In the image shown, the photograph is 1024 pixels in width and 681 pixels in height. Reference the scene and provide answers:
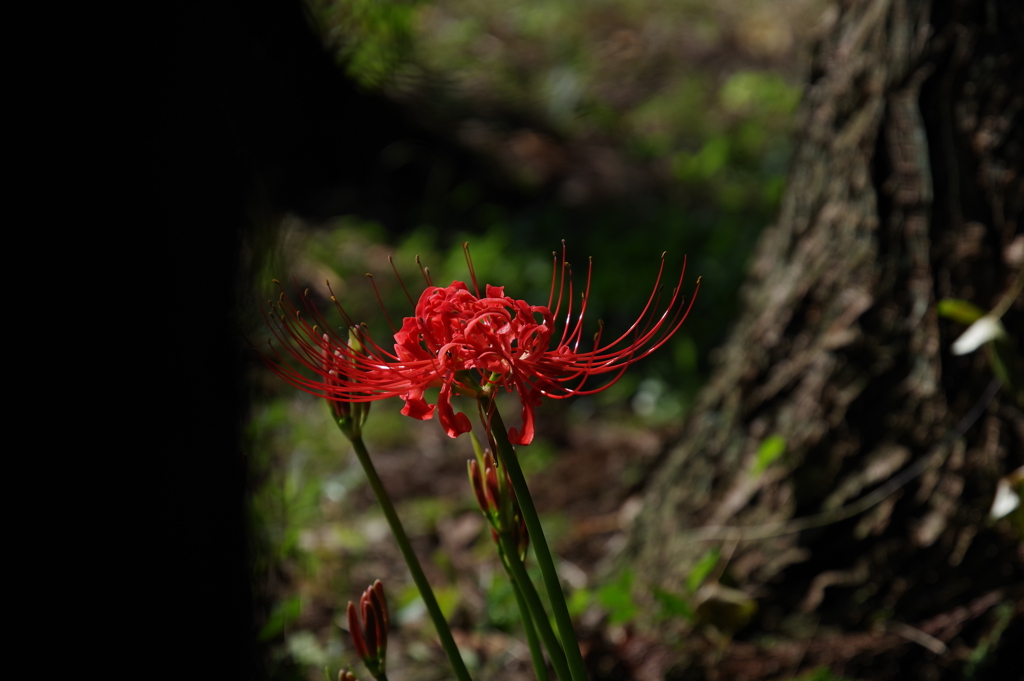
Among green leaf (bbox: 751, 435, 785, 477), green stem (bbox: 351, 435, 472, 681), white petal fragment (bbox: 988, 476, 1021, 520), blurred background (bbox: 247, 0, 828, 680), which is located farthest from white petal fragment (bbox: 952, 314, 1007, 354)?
green stem (bbox: 351, 435, 472, 681)

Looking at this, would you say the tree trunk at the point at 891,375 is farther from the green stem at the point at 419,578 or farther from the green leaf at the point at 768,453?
the green stem at the point at 419,578

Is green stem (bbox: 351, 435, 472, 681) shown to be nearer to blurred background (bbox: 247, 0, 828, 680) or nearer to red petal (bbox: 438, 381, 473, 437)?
red petal (bbox: 438, 381, 473, 437)

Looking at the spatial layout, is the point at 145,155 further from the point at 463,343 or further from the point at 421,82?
the point at 421,82

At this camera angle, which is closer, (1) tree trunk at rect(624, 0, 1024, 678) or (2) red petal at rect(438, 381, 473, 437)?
(2) red petal at rect(438, 381, 473, 437)

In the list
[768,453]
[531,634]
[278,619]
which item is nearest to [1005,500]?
[768,453]

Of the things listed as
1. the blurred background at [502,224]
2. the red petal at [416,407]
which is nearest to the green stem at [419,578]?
the red petal at [416,407]

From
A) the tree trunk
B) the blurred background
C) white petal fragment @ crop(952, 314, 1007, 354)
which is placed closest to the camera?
white petal fragment @ crop(952, 314, 1007, 354)
